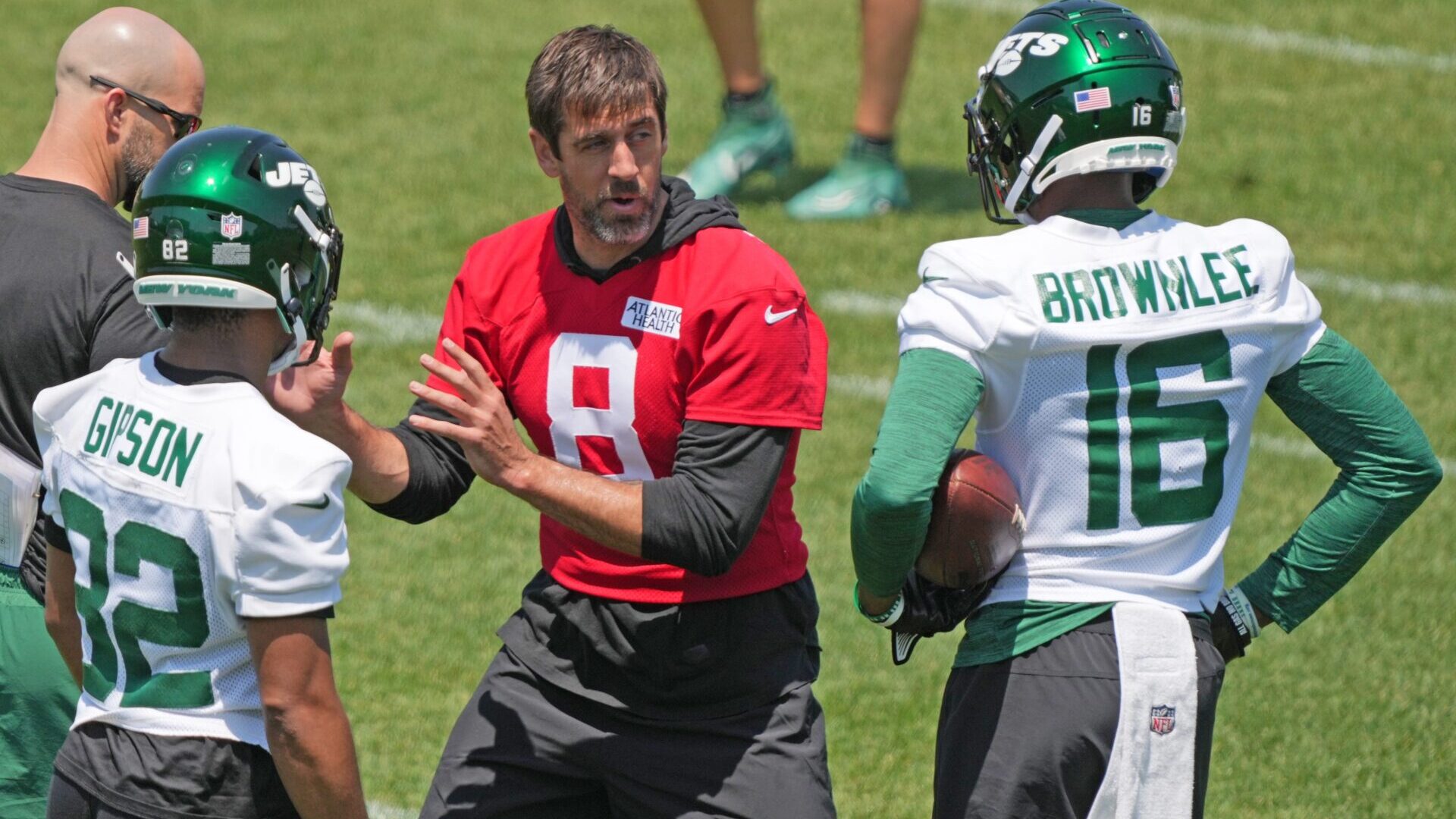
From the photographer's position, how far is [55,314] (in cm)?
402

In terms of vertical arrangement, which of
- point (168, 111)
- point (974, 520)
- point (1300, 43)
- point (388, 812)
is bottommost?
point (1300, 43)

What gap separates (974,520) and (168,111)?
89.9 inches

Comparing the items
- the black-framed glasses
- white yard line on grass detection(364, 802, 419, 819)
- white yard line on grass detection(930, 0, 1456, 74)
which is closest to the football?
the black-framed glasses

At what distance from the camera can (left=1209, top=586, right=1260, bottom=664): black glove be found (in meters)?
3.67

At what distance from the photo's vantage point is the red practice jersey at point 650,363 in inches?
147

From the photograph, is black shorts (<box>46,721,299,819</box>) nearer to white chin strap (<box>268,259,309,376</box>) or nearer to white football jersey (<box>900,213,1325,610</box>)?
white chin strap (<box>268,259,309,376</box>)

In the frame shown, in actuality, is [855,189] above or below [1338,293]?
above

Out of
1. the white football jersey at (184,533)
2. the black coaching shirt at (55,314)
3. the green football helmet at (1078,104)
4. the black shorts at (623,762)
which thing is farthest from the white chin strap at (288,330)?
the green football helmet at (1078,104)

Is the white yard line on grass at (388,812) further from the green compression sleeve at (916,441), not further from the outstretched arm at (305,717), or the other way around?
the green compression sleeve at (916,441)

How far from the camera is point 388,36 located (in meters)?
12.2

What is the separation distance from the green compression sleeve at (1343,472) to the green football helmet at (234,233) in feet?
6.09

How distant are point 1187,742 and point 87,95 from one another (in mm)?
2915

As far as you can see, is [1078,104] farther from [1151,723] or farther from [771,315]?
[1151,723]

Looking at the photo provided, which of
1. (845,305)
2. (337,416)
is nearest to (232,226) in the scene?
(337,416)
